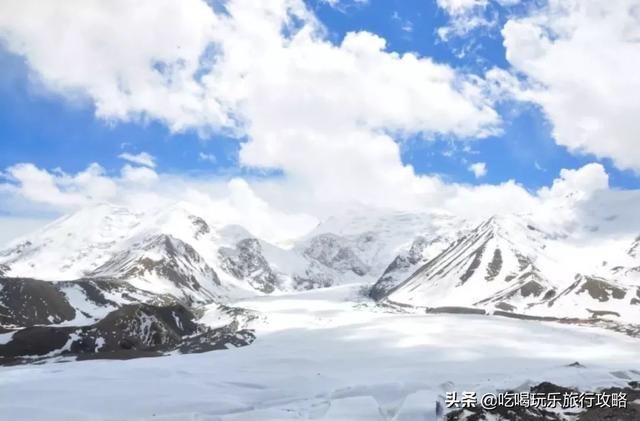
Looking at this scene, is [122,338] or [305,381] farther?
[122,338]

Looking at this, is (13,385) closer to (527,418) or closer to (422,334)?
(527,418)

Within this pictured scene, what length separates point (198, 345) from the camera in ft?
508

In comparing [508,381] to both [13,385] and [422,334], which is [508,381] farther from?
[422,334]

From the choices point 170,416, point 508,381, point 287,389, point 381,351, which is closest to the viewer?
point 170,416

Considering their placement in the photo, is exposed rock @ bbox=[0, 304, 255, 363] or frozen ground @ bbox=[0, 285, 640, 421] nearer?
frozen ground @ bbox=[0, 285, 640, 421]

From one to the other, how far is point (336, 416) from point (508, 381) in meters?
24.2

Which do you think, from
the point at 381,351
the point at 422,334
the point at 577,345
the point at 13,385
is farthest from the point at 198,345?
the point at 577,345

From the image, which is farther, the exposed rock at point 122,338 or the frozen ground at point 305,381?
the exposed rock at point 122,338

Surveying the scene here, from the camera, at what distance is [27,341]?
139 m

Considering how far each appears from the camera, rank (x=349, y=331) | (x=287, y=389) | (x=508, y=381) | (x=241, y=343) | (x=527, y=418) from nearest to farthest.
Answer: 1. (x=527, y=418)
2. (x=508, y=381)
3. (x=287, y=389)
4. (x=241, y=343)
5. (x=349, y=331)

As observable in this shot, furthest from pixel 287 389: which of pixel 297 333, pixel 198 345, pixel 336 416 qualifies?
pixel 297 333

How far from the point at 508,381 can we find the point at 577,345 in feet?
330

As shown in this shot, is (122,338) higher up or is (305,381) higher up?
(122,338)

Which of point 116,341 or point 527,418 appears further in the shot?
point 116,341
